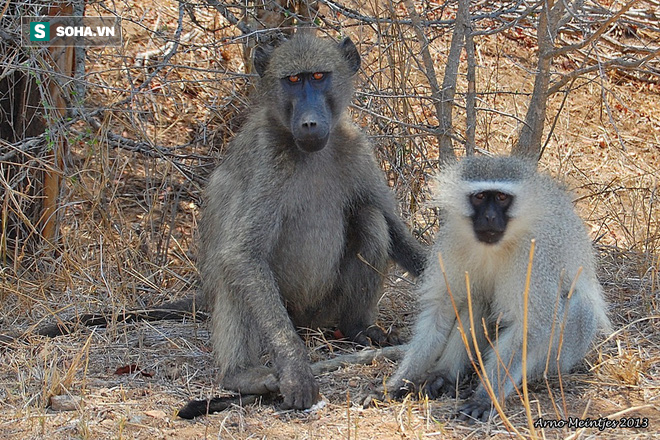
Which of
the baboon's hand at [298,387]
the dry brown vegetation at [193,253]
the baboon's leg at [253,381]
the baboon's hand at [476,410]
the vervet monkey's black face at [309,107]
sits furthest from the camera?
the vervet monkey's black face at [309,107]

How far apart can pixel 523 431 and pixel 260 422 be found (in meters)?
1.11

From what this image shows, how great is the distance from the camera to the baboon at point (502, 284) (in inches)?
139

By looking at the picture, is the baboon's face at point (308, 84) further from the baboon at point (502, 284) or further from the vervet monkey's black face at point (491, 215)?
the vervet monkey's black face at point (491, 215)

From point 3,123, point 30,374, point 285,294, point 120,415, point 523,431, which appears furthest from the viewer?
point 3,123

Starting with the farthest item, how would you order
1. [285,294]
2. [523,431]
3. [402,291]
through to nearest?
[402,291] < [285,294] < [523,431]

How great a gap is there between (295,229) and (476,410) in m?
1.43

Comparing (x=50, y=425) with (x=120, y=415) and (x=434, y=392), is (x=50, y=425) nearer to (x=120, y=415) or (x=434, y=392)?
(x=120, y=415)

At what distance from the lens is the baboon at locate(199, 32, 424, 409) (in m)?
4.09

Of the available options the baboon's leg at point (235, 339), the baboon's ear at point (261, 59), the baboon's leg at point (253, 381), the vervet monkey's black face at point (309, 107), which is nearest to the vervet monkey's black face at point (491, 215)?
the vervet monkey's black face at point (309, 107)

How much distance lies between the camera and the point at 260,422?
3.66 meters

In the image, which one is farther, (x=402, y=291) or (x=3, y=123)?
(x=3, y=123)

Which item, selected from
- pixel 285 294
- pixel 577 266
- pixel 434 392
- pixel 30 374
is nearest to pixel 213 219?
pixel 285 294

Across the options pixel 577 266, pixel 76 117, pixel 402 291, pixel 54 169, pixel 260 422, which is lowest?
pixel 260 422

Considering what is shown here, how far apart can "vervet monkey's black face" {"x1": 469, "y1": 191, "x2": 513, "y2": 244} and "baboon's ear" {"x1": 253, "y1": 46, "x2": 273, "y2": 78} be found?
4.81 ft
